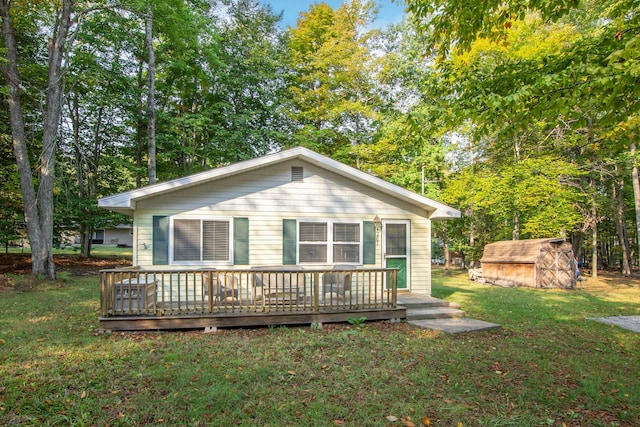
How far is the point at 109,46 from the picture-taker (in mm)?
17938

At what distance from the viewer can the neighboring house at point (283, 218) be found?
27.2 feet

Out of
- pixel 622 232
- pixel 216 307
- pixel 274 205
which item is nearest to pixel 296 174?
pixel 274 205

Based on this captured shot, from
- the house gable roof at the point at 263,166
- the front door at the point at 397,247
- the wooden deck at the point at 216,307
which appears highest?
the house gable roof at the point at 263,166

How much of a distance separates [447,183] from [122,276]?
1617cm

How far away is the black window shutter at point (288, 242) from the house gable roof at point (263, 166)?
5.08 feet

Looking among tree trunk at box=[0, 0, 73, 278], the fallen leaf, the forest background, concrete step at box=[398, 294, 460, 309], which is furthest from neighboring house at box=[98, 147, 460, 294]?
tree trunk at box=[0, 0, 73, 278]

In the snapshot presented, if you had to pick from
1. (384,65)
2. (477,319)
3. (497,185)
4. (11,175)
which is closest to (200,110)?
(11,175)

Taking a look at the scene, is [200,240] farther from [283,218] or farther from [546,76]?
[546,76]

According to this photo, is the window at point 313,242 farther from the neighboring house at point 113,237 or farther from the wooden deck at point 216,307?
the neighboring house at point 113,237

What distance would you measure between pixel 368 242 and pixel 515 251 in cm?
948

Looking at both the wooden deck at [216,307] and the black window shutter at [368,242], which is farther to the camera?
the black window shutter at [368,242]

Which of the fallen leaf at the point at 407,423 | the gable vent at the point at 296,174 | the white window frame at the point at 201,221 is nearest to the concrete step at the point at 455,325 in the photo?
the fallen leaf at the point at 407,423

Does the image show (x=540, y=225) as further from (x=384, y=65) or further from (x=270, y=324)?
(x=270, y=324)

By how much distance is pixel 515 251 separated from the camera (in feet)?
51.5
